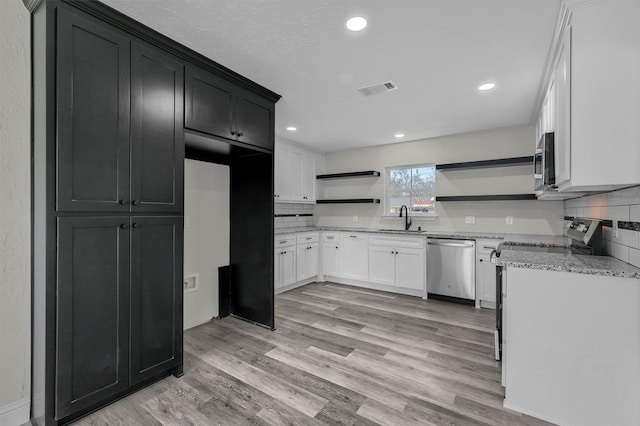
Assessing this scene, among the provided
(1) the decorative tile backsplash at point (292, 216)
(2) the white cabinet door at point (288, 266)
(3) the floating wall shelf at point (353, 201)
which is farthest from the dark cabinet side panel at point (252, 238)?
(3) the floating wall shelf at point (353, 201)

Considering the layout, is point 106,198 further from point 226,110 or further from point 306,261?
point 306,261

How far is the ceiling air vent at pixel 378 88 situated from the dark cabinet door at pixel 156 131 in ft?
5.55

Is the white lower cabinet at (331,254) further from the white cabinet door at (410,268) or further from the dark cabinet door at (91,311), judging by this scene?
the dark cabinet door at (91,311)

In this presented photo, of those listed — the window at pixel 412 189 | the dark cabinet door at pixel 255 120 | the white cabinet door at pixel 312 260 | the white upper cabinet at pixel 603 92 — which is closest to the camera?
the white upper cabinet at pixel 603 92

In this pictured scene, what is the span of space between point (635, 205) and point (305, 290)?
386 centimetres

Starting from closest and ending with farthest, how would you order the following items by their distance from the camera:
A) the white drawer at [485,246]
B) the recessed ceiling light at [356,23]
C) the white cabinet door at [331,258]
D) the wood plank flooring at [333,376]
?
the wood plank flooring at [333,376] → the recessed ceiling light at [356,23] → the white drawer at [485,246] → the white cabinet door at [331,258]

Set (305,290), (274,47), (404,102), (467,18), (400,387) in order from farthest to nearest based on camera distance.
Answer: (305,290)
(404,102)
(274,47)
(400,387)
(467,18)

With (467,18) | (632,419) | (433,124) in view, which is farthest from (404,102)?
(632,419)

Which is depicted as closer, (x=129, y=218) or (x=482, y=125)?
(x=129, y=218)

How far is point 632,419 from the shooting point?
1.55 meters

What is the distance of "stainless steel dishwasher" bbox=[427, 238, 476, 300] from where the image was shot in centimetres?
399

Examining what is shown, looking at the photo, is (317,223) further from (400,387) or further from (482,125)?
(400,387)

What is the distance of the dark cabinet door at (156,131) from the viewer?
1.97 m

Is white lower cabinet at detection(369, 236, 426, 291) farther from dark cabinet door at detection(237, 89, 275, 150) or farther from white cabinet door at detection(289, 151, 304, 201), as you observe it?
dark cabinet door at detection(237, 89, 275, 150)
